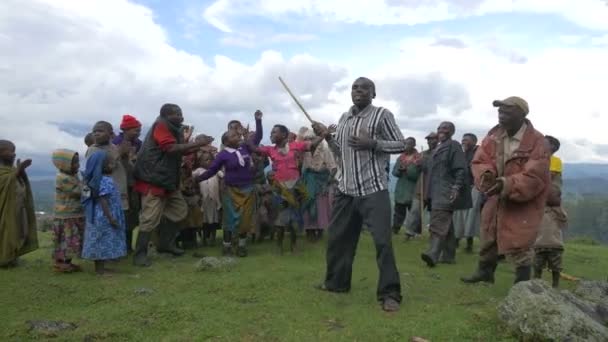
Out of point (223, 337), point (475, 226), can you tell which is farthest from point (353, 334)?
point (475, 226)

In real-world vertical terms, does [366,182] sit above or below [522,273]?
above

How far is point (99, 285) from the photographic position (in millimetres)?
6848

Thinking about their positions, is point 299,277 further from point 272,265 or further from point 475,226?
point 475,226

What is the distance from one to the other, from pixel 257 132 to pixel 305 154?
4.47ft

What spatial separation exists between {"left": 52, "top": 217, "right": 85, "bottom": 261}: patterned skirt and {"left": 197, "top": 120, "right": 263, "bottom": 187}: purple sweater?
2014 mm

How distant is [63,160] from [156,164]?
1261mm

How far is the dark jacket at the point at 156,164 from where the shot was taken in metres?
8.02

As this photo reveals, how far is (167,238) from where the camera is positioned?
8.94m

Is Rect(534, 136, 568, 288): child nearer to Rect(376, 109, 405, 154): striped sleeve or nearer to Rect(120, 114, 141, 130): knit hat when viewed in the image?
Rect(376, 109, 405, 154): striped sleeve

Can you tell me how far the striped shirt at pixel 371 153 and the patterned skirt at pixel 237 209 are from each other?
2.95 meters

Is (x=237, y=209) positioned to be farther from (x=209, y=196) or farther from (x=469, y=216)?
(x=469, y=216)

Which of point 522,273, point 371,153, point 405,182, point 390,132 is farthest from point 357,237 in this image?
point 405,182

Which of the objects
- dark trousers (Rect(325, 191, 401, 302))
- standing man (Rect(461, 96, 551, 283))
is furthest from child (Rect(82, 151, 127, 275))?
standing man (Rect(461, 96, 551, 283))

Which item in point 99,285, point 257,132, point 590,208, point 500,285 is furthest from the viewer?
point 590,208
